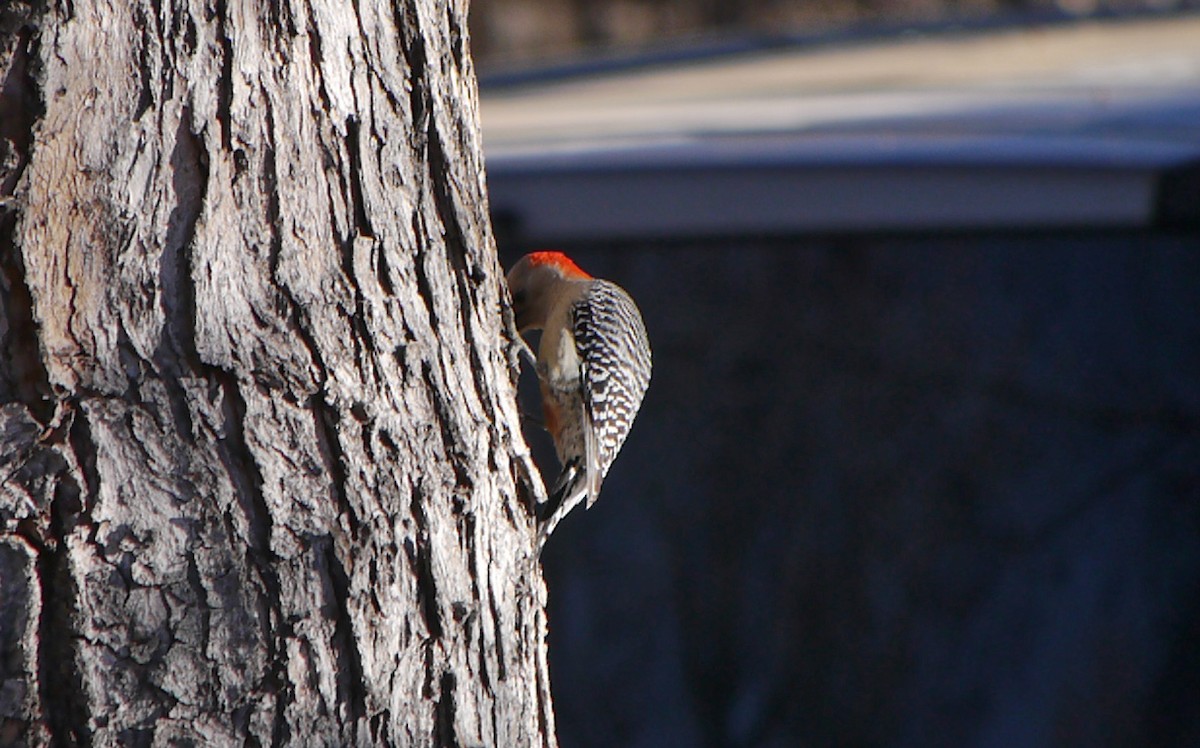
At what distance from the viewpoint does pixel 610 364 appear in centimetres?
417

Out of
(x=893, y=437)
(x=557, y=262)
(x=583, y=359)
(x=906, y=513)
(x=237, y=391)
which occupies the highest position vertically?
(x=237, y=391)

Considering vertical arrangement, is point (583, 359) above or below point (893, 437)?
above

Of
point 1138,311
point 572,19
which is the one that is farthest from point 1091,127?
point 572,19

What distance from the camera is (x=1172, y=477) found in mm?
3455

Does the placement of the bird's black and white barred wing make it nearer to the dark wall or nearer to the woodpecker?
the woodpecker

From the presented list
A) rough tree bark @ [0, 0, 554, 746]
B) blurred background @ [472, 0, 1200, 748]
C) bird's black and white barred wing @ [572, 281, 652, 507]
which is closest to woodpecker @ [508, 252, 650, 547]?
bird's black and white barred wing @ [572, 281, 652, 507]

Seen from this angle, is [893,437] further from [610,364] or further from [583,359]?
[583,359]

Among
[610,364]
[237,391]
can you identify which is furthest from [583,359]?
[237,391]

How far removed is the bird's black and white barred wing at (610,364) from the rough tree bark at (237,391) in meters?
1.55

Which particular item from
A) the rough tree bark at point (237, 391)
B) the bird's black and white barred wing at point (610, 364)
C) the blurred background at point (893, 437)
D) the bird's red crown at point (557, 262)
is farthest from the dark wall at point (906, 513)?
the rough tree bark at point (237, 391)

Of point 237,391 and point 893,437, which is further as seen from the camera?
point 893,437

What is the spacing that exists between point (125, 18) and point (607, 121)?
3.30 meters

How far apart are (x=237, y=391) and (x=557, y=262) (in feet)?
6.67

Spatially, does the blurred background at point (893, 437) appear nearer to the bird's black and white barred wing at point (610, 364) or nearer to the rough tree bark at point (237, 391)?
the bird's black and white barred wing at point (610, 364)
